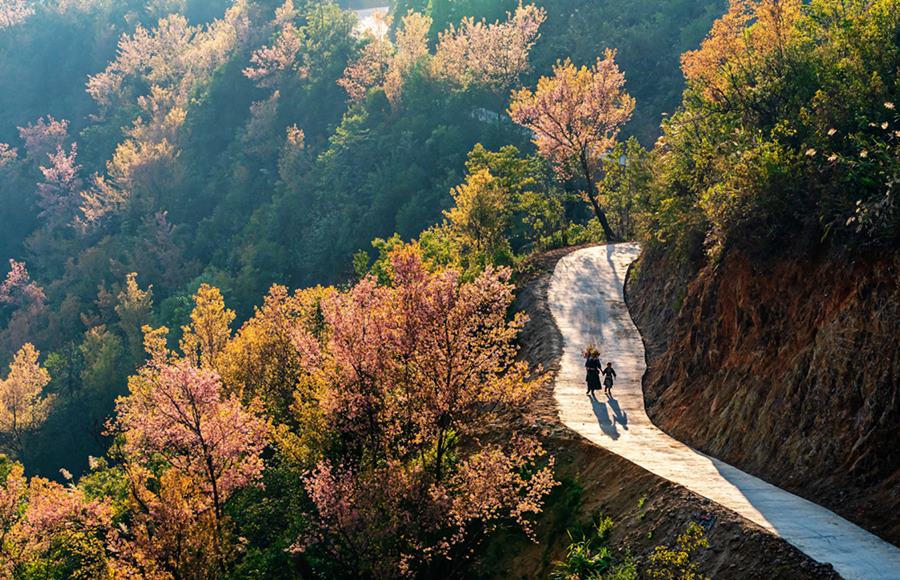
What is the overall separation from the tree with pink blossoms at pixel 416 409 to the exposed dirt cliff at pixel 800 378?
5254 mm

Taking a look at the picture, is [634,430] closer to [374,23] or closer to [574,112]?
[574,112]

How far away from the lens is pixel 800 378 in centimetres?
1845

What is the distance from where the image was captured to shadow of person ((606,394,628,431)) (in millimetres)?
24634

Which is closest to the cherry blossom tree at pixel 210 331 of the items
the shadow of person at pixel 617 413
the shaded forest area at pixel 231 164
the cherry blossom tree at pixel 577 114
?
the cherry blossom tree at pixel 577 114

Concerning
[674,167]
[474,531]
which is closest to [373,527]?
[474,531]

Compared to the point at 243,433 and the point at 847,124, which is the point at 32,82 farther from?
the point at 847,124

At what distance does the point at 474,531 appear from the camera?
894 inches

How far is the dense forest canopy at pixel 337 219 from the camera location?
20.8 metres

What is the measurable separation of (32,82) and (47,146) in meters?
23.8

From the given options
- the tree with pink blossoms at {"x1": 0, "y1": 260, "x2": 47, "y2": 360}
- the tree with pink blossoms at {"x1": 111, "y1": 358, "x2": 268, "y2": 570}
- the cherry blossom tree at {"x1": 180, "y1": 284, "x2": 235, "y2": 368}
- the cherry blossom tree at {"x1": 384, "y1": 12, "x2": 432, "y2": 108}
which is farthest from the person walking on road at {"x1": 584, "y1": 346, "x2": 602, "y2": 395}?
the tree with pink blossoms at {"x1": 0, "y1": 260, "x2": 47, "y2": 360}

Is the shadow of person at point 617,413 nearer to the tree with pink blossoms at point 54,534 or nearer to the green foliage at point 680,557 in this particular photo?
the green foliage at point 680,557

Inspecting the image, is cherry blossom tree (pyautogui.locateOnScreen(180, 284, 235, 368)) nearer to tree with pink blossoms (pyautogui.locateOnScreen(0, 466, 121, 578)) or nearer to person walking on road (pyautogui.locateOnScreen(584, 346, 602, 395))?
tree with pink blossoms (pyautogui.locateOnScreen(0, 466, 121, 578))

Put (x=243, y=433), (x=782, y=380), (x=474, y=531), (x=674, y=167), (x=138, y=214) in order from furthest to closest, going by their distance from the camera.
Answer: (x=138, y=214)
(x=674, y=167)
(x=243, y=433)
(x=474, y=531)
(x=782, y=380)

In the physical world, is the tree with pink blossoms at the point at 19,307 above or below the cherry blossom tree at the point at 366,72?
below
